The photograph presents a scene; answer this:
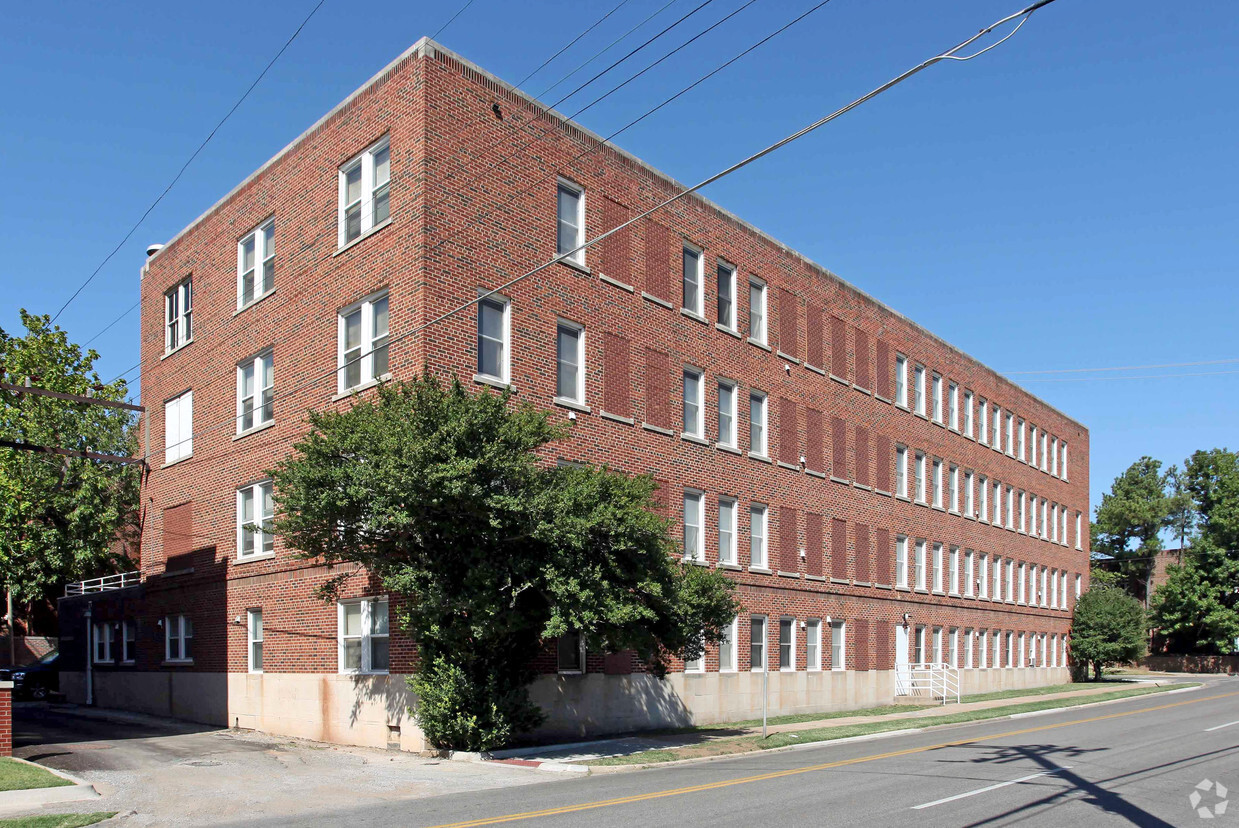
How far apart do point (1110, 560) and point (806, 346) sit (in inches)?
2872

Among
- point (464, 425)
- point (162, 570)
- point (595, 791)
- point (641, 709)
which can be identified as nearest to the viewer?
point (595, 791)

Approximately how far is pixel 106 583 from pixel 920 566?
28.6 metres

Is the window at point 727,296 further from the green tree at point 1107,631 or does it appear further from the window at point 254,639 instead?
the green tree at point 1107,631

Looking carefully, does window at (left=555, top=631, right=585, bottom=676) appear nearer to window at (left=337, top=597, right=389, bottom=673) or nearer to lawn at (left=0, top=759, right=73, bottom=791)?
window at (left=337, top=597, right=389, bottom=673)

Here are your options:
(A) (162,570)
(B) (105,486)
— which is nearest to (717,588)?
(A) (162,570)

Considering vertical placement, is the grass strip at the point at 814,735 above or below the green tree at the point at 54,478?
below

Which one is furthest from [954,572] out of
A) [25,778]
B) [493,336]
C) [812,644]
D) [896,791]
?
[25,778]

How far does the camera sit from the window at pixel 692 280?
94.4ft

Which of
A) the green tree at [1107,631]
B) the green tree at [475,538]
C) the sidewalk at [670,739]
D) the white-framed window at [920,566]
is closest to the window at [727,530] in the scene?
the sidewalk at [670,739]

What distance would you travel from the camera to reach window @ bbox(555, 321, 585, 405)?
24328mm

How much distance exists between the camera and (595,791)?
14.7 m

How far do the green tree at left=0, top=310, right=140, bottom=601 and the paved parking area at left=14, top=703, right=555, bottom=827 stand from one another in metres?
19.1

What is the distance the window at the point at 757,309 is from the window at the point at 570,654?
11.5 meters

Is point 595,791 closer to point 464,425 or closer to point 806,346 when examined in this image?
point 464,425
